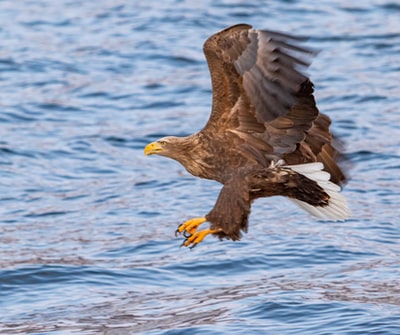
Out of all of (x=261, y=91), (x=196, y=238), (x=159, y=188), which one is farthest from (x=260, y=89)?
(x=159, y=188)

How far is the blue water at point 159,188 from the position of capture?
26.3ft

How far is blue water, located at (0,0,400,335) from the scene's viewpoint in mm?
8016

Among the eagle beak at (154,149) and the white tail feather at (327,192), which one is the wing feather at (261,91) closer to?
the white tail feather at (327,192)

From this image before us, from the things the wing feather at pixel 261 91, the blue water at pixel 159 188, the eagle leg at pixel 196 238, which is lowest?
the blue water at pixel 159 188

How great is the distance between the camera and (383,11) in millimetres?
16312

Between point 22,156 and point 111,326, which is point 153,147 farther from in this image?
point 22,156

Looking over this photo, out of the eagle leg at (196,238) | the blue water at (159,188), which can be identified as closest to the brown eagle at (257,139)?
the eagle leg at (196,238)

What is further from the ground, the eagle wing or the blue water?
the eagle wing

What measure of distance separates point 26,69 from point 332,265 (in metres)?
6.29

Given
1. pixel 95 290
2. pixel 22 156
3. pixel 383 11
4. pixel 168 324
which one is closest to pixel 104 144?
pixel 22 156

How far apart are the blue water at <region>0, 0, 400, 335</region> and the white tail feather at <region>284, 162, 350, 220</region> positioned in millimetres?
474

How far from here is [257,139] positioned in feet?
23.8

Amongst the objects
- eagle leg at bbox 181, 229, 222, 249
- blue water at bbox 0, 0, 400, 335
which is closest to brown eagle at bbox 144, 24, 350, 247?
eagle leg at bbox 181, 229, 222, 249

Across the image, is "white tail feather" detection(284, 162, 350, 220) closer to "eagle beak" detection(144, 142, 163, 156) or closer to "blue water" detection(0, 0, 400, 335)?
"blue water" detection(0, 0, 400, 335)
